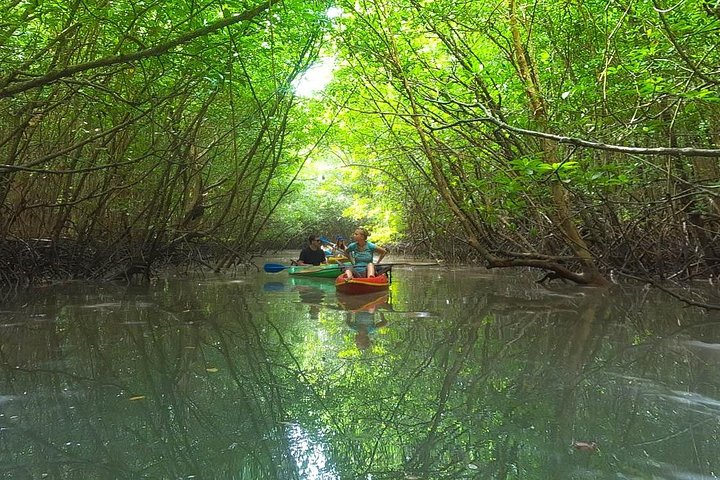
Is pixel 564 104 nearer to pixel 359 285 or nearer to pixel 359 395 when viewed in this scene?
pixel 359 285

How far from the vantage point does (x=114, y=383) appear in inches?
135

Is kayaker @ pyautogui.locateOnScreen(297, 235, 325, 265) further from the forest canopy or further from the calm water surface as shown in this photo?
the calm water surface

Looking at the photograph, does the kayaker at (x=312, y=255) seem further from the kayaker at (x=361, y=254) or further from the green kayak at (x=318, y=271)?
the kayaker at (x=361, y=254)

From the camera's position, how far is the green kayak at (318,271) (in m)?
11.8

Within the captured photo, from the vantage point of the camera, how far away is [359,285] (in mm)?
8773

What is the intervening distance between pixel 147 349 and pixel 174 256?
9871 mm

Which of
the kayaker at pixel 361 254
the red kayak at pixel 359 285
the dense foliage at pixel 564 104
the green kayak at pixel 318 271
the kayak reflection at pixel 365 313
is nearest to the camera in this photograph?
the kayak reflection at pixel 365 313

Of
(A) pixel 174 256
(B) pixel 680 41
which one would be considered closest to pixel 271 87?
(A) pixel 174 256

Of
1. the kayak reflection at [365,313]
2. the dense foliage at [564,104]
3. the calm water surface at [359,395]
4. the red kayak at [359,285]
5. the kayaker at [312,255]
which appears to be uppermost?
the dense foliage at [564,104]

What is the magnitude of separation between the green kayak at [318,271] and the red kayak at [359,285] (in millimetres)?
2347

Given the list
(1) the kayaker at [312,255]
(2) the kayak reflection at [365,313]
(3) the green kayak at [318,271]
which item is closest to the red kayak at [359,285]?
(2) the kayak reflection at [365,313]

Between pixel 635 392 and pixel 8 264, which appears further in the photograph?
pixel 8 264

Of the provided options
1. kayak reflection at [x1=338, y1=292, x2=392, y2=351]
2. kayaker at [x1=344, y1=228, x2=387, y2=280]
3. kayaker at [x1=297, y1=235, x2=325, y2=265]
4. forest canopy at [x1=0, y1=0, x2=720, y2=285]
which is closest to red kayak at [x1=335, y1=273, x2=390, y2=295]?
kayak reflection at [x1=338, y1=292, x2=392, y2=351]

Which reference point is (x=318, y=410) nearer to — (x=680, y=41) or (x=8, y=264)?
(x=680, y=41)
